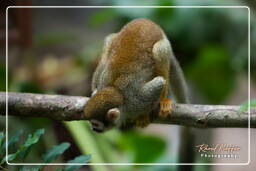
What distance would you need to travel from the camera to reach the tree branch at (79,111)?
2137 mm

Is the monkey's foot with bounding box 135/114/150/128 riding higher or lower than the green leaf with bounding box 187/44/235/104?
higher

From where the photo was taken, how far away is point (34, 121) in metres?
3.66

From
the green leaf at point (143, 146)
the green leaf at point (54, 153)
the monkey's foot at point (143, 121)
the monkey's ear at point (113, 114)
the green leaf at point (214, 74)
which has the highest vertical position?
the monkey's ear at point (113, 114)

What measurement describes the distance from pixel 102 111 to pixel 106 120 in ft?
0.16

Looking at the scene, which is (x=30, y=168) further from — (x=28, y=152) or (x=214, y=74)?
(x=214, y=74)

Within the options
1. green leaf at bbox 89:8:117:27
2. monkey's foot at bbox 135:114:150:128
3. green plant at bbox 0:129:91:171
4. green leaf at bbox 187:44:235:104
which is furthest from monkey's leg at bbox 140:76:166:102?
green leaf at bbox 187:44:235:104

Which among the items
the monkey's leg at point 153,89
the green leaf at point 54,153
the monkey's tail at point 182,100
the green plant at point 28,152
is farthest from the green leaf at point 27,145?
the monkey's tail at point 182,100

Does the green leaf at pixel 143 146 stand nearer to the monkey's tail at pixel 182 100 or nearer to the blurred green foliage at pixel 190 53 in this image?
the blurred green foliage at pixel 190 53

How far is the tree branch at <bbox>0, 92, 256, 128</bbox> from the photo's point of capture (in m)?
2.14

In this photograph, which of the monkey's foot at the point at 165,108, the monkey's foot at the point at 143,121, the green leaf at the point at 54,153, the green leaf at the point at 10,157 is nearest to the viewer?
the green leaf at the point at 10,157

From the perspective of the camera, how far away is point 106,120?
7.16 feet

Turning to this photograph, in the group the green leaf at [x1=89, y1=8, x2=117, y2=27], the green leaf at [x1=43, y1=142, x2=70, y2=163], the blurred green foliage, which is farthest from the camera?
the green leaf at [x1=89, y1=8, x2=117, y2=27]

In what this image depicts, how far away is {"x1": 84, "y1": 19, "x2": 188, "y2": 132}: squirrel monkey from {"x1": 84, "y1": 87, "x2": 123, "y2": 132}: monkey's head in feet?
0.20

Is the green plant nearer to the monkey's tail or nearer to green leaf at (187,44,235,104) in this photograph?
the monkey's tail
